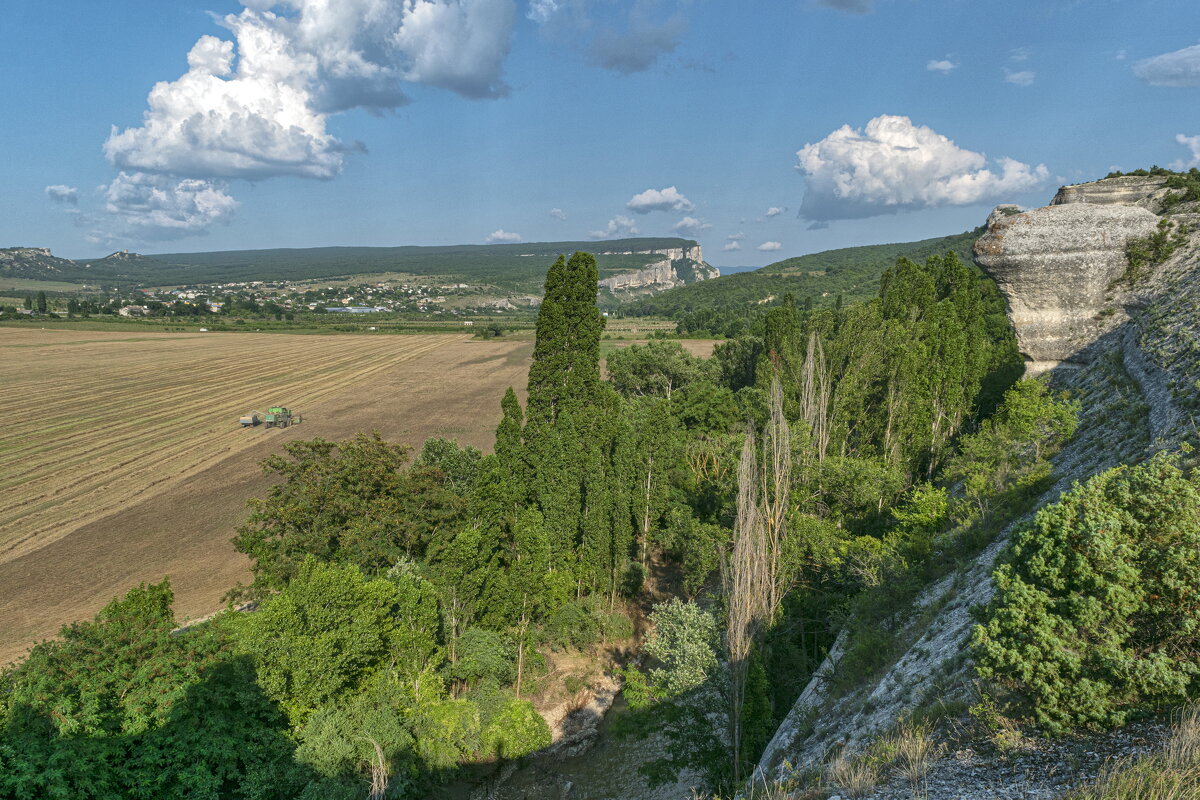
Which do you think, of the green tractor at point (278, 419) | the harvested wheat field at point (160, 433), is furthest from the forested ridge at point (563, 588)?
the green tractor at point (278, 419)

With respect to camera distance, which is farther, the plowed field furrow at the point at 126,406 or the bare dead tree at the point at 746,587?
the plowed field furrow at the point at 126,406

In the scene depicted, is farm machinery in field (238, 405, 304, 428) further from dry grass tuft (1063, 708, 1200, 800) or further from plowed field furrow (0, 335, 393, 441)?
dry grass tuft (1063, 708, 1200, 800)

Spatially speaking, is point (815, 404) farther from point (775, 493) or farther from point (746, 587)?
point (746, 587)

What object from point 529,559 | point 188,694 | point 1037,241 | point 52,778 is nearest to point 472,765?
point 529,559

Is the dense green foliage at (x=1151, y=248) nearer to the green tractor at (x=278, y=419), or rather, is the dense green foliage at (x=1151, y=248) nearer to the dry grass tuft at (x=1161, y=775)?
the dry grass tuft at (x=1161, y=775)

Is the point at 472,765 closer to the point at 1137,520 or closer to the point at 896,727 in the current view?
the point at 896,727

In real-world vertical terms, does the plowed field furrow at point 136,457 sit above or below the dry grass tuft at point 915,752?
below

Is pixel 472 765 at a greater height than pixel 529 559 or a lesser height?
lesser
